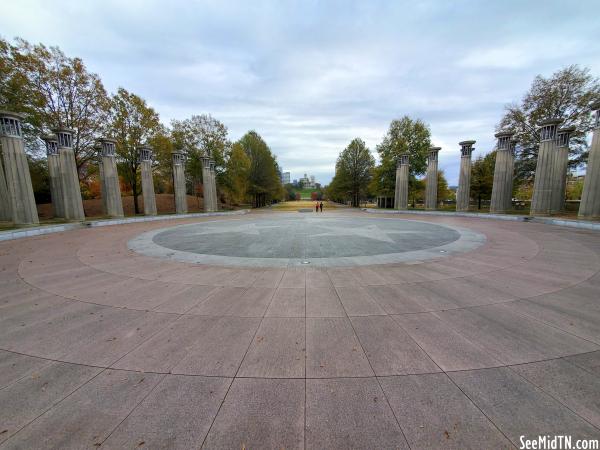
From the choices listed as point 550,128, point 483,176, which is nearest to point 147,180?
point 550,128

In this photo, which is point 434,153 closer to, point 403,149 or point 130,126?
point 403,149

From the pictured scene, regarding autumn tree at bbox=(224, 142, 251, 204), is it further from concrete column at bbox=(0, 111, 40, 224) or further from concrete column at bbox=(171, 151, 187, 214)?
concrete column at bbox=(0, 111, 40, 224)

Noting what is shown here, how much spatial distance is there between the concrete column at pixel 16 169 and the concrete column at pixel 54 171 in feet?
27.4

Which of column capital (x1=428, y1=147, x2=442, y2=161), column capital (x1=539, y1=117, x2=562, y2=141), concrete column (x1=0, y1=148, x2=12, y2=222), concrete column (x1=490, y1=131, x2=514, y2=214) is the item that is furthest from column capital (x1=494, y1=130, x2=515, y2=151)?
concrete column (x1=0, y1=148, x2=12, y2=222)

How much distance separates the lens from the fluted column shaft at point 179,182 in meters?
30.1

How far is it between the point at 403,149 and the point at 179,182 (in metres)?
36.9

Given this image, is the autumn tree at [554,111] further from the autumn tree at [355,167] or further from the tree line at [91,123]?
the tree line at [91,123]

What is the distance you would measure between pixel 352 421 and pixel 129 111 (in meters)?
37.9

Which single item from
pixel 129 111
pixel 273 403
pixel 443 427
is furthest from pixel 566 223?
pixel 129 111

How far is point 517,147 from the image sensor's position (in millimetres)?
29750

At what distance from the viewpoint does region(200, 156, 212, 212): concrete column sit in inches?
1305

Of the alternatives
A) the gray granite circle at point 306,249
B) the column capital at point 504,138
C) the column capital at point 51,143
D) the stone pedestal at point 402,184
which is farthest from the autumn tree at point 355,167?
the column capital at point 51,143

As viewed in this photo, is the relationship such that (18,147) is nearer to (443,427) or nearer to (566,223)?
(443,427)

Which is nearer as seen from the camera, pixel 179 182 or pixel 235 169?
pixel 179 182
